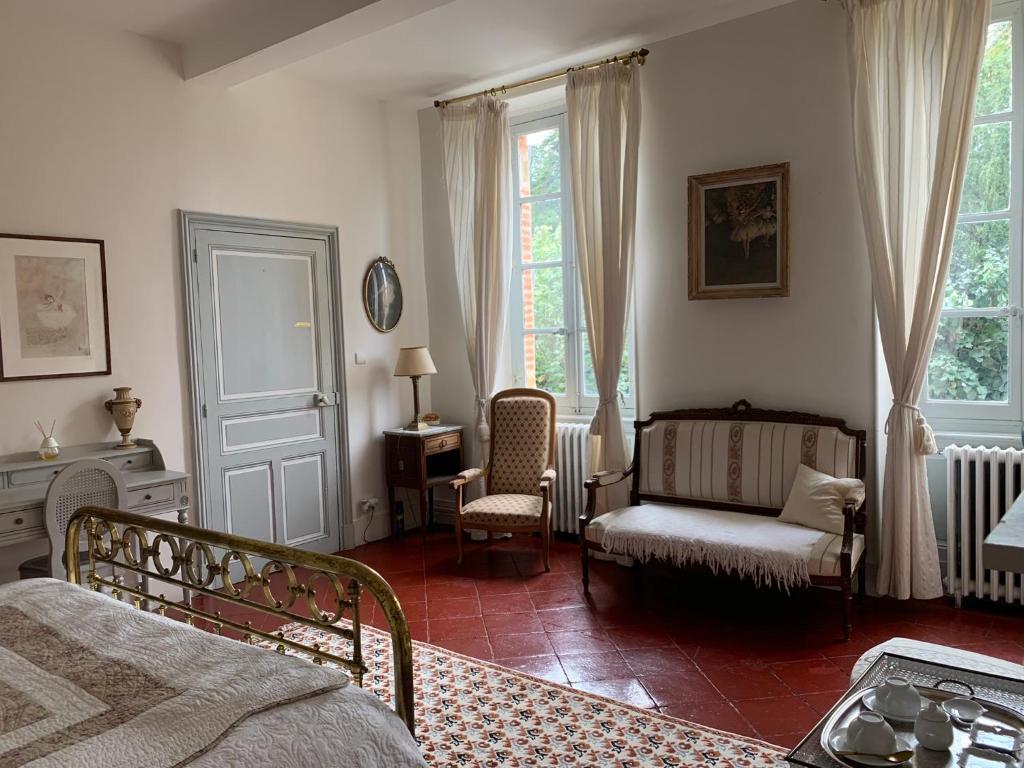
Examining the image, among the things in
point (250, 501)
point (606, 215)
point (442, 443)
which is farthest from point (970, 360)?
point (250, 501)

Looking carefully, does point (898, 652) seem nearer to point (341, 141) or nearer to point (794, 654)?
point (794, 654)

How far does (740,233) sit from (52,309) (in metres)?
3.55

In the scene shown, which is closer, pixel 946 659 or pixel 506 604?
pixel 946 659

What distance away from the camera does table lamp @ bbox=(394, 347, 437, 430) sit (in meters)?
5.37

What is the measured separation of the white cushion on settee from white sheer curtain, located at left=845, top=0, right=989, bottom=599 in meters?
0.29

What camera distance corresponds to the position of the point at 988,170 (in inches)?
151

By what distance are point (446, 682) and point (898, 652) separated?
5.67 ft

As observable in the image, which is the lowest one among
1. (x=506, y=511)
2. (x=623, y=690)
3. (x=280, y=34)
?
(x=623, y=690)

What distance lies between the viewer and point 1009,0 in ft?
12.1

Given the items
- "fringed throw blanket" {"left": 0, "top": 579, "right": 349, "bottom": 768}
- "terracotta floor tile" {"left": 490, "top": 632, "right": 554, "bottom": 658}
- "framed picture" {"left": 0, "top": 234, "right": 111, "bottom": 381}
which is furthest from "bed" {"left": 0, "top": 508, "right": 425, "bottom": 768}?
"framed picture" {"left": 0, "top": 234, "right": 111, "bottom": 381}

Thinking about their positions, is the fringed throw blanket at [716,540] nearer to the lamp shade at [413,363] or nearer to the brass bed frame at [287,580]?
the lamp shade at [413,363]

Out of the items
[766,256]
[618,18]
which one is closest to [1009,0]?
[766,256]

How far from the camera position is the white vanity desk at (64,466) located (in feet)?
10.8

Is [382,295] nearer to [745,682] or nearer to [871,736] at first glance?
[745,682]
